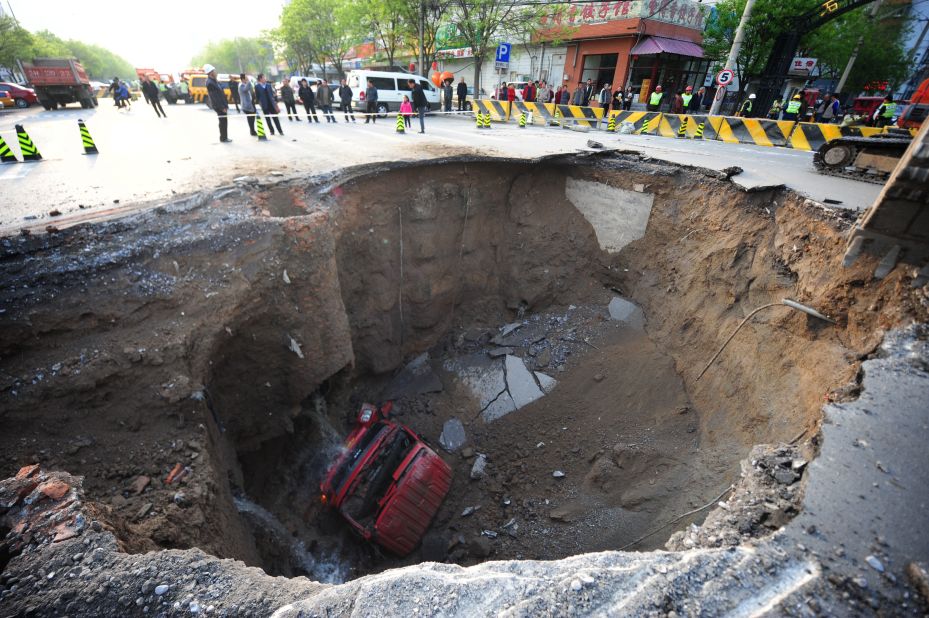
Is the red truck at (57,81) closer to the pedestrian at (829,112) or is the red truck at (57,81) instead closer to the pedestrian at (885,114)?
the pedestrian at (829,112)

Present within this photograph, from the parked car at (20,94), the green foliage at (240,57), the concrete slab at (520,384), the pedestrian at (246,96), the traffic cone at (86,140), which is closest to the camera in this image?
the concrete slab at (520,384)

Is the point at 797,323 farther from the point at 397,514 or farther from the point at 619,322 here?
the point at 397,514

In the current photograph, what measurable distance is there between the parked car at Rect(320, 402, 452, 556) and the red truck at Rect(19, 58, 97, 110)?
86.9ft

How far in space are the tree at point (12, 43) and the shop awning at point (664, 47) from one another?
139 feet

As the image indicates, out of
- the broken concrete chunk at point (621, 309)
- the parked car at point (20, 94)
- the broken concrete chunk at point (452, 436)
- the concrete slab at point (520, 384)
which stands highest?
the parked car at point (20, 94)

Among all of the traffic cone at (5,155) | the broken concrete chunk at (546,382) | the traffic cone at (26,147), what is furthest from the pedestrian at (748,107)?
the traffic cone at (5,155)

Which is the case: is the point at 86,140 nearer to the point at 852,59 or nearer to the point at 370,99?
the point at 370,99

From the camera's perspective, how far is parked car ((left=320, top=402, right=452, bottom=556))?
600cm

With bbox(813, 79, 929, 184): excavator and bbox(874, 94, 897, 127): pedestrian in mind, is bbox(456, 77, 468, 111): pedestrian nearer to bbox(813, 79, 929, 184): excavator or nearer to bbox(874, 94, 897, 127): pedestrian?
bbox(813, 79, 929, 184): excavator

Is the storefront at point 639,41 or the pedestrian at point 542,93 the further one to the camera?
the pedestrian at point 542,93

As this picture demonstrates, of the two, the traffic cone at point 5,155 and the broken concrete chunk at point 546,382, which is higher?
the traffic cone at point 5,155

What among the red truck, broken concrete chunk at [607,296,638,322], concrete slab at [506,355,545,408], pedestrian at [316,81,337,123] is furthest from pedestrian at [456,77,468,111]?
the red truck

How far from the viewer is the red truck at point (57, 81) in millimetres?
19719

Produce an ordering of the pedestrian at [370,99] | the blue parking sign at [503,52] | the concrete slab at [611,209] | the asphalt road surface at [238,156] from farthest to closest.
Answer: the pedestrian at [370,99] → the blue parking sign at [503,52] → the concrete slab at [611,209] → the asphalt road surface at [238,156]
